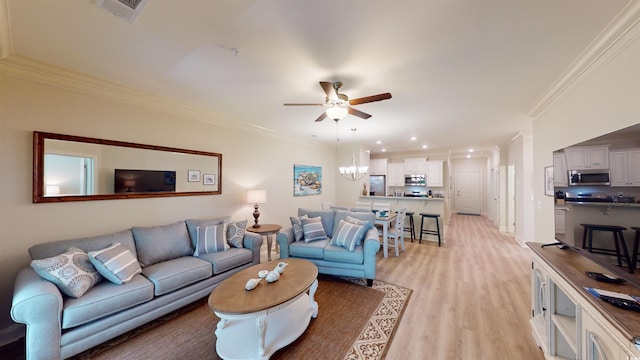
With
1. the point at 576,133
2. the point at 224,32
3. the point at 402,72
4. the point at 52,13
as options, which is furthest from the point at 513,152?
the point at 52,13

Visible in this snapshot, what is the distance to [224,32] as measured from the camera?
66.7 inches

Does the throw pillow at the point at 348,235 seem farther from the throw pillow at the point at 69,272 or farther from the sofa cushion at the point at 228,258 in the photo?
the throw pillow at the point at 69,272

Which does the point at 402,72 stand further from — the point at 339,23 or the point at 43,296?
the point at 43,296

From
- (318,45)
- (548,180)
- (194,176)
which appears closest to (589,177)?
(548,180)

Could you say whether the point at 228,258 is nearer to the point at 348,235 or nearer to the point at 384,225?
the point at 348,235

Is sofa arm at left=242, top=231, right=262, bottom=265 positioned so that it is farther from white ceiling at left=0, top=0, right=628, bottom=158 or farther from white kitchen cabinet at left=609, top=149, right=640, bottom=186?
white kitchen cabinet at left=609, top=149, right=640, bottom=186

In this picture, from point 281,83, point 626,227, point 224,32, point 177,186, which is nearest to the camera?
point 626,227

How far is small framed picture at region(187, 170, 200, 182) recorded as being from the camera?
3453 mm

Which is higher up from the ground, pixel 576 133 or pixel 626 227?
pixel 576 133

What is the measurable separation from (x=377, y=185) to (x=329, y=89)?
6.72m

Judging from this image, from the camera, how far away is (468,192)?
31.6ft

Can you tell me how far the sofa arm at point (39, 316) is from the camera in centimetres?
159

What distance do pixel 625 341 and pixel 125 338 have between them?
347 cm

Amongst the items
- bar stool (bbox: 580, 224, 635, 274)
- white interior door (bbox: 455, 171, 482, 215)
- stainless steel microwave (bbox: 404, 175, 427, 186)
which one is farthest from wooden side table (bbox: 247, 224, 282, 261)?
white interior door (bbox: 455, 171, 482, 215)
